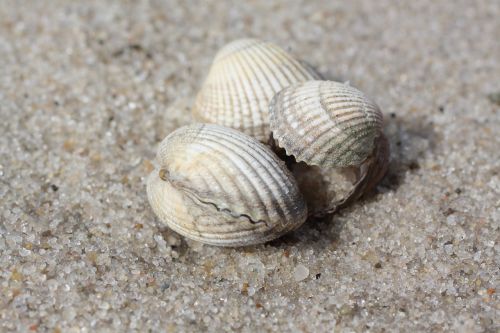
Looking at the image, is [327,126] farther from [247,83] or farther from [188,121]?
[188,121]

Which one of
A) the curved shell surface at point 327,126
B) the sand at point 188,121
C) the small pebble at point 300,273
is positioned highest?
the curved shell surface at point 327,126

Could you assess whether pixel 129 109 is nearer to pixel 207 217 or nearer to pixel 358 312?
pixel 207 217

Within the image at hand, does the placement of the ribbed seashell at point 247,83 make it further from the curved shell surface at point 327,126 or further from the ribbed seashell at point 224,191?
the ribbed seashell at point 224,191

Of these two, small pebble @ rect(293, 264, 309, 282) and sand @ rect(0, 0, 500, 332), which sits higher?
sand @ rect(0, 0, 500, 332)

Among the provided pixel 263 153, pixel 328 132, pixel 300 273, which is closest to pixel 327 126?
pixel 328 132

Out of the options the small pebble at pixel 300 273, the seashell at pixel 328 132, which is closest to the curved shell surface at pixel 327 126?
the seashell at pixel 328 132

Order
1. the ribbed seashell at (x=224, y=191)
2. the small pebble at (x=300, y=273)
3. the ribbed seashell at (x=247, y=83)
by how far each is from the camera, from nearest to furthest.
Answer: the ribbed seashell at (x=224, y=191) < the small pebble at (x=300, y=273) < the ribbed seashell at (x=247, y=83)

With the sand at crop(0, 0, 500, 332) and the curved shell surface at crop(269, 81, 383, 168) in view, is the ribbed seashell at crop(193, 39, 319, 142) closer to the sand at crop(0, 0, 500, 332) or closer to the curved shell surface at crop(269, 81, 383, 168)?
the curved shell surface at crop(269, 81, 383, 168)

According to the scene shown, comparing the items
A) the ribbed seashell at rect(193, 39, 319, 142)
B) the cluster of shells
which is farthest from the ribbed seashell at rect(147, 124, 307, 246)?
the ribbed seashell at rect(193, 39, 319, 142)
